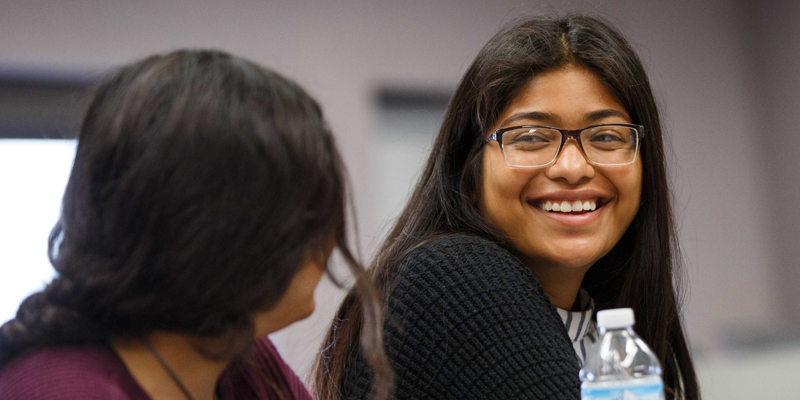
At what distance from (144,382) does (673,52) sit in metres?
3.59

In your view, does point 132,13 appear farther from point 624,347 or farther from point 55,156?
point 624,347

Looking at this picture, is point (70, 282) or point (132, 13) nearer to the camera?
point (70, 282)

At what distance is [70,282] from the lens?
27.9 inches

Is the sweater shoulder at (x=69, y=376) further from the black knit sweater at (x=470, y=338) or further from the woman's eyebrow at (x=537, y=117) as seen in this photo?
the woman's eyebrow at (x=537, y=117)

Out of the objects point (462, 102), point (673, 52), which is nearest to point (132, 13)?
point (462, 102)

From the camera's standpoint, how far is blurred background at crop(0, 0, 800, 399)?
8.48 ft

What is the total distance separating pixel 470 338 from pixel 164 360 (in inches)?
17.2

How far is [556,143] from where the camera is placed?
121 centimetres

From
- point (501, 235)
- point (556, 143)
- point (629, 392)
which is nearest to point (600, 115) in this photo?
point (556, 143)

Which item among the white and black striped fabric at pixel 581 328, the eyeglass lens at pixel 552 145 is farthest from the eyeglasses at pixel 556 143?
the white and black striped fabric at pixel 581 328

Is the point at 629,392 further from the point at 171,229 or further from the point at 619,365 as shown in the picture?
the point at 171,229

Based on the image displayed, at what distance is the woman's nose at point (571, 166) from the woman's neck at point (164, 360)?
651 mm

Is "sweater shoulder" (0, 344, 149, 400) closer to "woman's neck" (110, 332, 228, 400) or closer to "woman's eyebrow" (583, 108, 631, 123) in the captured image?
"woman's neck" (110, 332, 228, 400)

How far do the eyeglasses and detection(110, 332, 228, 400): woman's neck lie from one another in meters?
0.64
